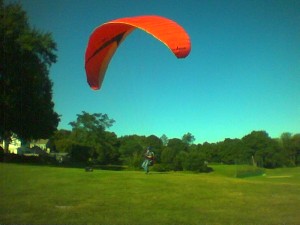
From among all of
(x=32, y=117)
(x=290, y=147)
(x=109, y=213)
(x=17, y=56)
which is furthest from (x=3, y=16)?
(x=290, y=147)

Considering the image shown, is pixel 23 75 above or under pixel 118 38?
above

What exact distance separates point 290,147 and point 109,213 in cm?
4069

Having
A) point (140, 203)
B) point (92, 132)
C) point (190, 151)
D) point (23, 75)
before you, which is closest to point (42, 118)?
point (23, 75)

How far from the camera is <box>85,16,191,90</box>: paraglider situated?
538cm

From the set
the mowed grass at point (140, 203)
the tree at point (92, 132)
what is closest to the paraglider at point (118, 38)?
the mowed grass at point (140, 203)

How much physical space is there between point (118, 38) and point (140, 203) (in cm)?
383

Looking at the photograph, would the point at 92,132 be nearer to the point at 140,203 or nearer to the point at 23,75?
the point at 23,75

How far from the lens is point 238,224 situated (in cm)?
723

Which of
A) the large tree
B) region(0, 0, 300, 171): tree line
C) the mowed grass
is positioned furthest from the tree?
the mowed grass

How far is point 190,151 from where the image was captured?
48281 mm

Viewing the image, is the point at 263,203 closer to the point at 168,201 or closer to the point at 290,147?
the point at 168,201

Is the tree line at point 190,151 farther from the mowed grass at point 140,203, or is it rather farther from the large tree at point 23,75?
the mowed grass at point 140,203

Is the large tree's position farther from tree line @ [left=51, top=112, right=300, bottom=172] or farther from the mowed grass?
the mowed grass

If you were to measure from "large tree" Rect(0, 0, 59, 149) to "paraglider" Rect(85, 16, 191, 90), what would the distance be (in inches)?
843
